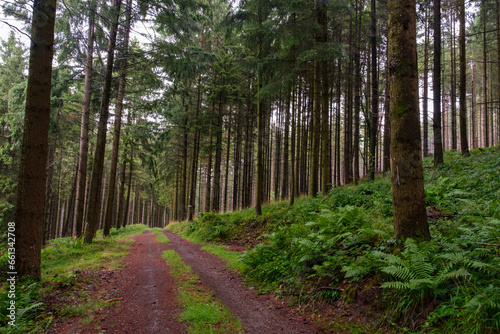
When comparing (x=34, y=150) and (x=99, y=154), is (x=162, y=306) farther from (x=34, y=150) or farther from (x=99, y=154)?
(x=99, y=154)

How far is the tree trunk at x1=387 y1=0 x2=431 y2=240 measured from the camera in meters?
3.87

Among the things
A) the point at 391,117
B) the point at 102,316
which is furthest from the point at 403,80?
the point at 102,316

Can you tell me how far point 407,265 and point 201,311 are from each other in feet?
10.6

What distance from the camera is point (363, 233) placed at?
4836mm

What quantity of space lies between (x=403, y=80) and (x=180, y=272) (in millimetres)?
6577

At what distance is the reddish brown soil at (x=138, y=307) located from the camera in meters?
3.58

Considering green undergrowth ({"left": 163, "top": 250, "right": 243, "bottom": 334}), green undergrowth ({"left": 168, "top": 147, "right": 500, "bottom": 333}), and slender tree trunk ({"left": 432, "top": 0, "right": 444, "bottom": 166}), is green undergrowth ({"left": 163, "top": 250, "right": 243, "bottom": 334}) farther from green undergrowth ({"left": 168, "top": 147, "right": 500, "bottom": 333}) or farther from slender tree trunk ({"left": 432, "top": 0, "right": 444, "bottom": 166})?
slender tree trunk ({"left": 432, "top": 0, "right": 444, "bottom": 166})

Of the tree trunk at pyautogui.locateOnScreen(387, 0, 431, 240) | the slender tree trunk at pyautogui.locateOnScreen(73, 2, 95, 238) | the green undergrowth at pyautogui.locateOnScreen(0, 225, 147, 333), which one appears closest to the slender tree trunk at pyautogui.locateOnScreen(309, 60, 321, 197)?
the tree trunk at pyautogui.locateOnScreen(387, 0, 431, 240)

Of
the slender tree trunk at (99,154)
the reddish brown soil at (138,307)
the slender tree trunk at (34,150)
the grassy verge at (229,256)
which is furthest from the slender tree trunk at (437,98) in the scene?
the slender tree trunk at (99,154)

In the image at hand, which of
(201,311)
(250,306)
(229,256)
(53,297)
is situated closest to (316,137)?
(229,256)

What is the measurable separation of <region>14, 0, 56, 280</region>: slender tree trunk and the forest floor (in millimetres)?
1591

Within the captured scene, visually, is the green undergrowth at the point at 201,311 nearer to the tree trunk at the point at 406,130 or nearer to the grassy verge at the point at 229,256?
the grassy verge at the point at 229,256

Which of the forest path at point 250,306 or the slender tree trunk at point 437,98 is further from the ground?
the slender tree trunk at point 437,98

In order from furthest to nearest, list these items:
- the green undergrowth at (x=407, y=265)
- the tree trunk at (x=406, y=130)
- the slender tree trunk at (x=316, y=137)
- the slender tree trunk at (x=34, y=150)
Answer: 1. the slender tree trunk at (x=316, y=137)
2. the slender tree trunk at (x=34, y=150)
3. the tree trunk at (x=406, y=130)
4. the green undergrowth at (x=407, y=265)
